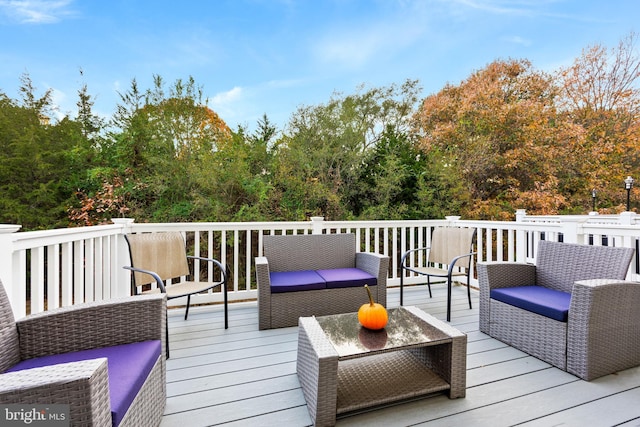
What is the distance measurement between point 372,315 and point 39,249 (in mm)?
2291

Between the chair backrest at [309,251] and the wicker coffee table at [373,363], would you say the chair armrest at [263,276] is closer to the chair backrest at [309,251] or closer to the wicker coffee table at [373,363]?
the chair backrest at [309,251]

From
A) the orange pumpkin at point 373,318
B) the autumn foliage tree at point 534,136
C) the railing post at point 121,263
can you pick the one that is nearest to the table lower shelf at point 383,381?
the orange pumpkin at point 373,318

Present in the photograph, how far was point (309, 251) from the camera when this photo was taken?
11.4 ft

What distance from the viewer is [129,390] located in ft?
3.83

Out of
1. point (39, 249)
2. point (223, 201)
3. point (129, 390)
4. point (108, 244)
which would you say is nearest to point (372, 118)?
point (223, 201)

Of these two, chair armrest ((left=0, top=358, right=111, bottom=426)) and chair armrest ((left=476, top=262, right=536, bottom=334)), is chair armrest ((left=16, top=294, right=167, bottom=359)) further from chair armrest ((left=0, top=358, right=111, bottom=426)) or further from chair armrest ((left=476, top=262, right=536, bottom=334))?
chair armrest ((left=476, top=262, right=536, bottom=334))

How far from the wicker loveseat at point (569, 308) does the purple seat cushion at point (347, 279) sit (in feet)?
3.36

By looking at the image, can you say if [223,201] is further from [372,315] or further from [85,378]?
[85,378]

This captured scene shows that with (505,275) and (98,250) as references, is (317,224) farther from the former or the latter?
(98,250)

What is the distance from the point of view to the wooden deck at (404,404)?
1640mm

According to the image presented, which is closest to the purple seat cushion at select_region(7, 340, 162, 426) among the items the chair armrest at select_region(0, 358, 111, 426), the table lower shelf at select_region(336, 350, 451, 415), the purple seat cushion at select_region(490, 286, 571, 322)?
the chair armrest at select_region(0, 358, 111, 426)

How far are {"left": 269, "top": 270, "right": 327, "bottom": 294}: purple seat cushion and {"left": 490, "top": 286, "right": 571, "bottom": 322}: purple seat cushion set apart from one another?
61.6 inches

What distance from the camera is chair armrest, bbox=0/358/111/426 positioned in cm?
84

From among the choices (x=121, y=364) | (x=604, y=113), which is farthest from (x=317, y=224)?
(x=604, y=113)
